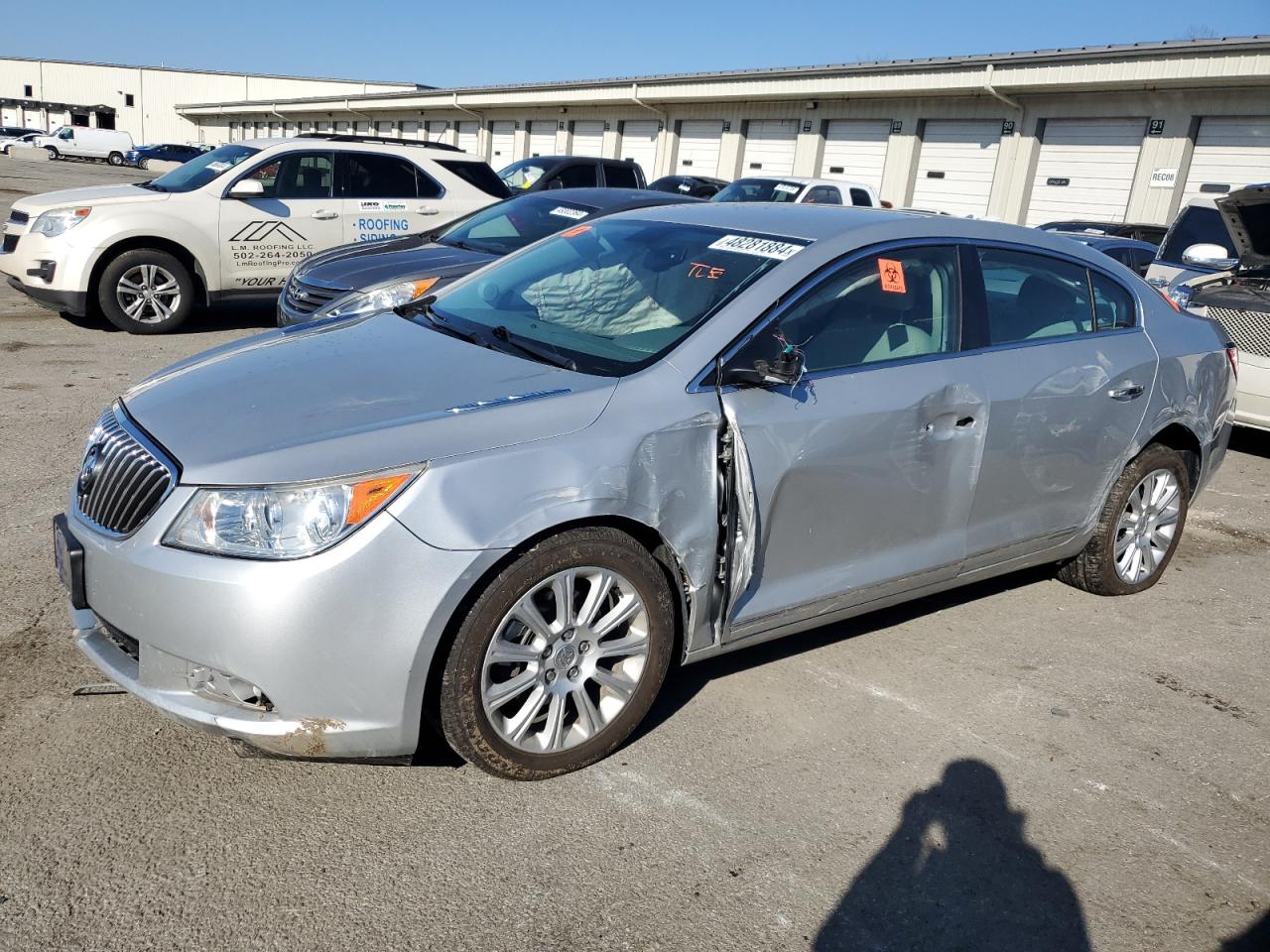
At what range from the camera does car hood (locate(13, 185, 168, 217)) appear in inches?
358

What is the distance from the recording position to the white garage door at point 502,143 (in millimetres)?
38625

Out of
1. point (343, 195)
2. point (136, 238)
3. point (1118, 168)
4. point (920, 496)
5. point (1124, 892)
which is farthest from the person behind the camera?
point (1118, 168)

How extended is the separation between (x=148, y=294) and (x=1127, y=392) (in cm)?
818

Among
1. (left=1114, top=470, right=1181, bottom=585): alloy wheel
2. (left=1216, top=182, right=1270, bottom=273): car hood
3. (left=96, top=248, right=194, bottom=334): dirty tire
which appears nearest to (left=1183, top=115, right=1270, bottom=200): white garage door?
(left=1216, top=182, right=1270, bottom=273): car hood

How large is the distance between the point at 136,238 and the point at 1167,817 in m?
8.99

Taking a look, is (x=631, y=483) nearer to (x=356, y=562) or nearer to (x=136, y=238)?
(x=356, y=562)

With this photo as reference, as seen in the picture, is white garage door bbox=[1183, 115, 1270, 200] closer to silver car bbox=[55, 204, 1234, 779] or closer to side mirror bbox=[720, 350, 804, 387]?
silver car bbox=[55, 204, 1234, 779]

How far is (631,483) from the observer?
3037 mm

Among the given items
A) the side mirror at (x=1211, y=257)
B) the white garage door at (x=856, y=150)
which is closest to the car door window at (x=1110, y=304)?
the side mirror at (x=1211, y=257)

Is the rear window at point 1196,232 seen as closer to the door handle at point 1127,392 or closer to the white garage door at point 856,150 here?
the door handle at point 1127,392

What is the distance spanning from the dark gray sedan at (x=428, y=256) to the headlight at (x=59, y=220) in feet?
7.13

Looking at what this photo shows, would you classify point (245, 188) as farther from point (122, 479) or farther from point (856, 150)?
point (856, 150)

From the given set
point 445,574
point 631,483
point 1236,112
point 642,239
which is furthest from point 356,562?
point 1236,112

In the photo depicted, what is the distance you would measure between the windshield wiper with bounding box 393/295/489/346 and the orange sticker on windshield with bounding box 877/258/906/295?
1.43 m
